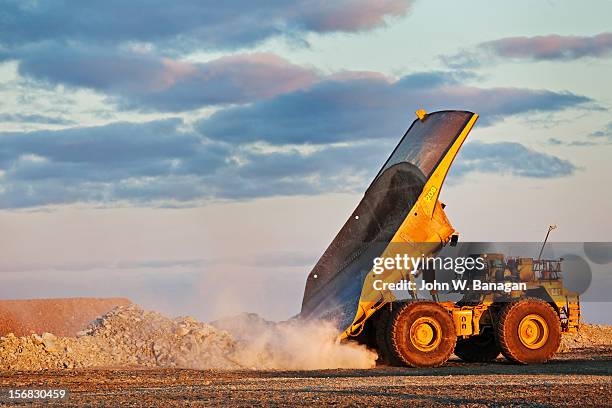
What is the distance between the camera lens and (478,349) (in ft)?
87.1

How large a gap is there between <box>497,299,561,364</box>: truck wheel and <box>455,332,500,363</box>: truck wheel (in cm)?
154

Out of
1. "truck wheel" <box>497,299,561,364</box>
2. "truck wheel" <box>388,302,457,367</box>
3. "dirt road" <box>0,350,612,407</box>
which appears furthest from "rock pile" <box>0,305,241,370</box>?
"truck wheel" <box>497,299,561,364</box>

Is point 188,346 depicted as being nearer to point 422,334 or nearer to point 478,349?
point 422,334

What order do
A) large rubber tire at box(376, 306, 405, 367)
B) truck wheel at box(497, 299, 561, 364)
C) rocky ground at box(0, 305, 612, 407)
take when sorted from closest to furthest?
rocky ground at box(0, 305, 612, 407)
large rubber tire at box(376, 306, 405, 367)
truck wheel at box(497, 299, 561, 364)

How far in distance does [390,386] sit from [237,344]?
7.63 metres

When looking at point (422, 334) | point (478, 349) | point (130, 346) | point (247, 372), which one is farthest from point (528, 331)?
point (130, 346)

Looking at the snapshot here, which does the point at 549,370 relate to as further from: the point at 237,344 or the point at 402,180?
the point at 237,344

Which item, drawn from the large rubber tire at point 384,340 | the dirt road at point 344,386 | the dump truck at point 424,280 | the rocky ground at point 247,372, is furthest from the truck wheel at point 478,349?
the large rubber tire at point 384,340

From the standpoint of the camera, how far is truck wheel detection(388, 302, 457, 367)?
77.0 ft

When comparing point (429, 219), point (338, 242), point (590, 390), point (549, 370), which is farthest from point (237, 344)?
point (590, 390)

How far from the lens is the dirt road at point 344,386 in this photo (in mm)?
15969

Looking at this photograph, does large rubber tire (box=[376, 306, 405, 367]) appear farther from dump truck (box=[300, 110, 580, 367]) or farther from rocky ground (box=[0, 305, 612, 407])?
rocky ground (box=[0, 305, 612, 407])

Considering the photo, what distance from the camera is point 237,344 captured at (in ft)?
82.9

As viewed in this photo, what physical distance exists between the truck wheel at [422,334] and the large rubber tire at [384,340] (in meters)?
0.16
